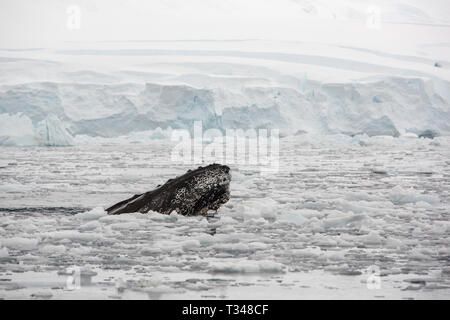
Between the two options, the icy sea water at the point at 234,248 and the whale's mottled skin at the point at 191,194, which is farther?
the whale's mottled skin at the point at 191,194

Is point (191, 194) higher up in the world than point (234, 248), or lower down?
higher up

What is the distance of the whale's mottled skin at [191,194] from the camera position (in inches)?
318

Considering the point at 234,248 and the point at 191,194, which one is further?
the point at 191,194

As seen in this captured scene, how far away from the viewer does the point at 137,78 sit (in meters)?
65.6

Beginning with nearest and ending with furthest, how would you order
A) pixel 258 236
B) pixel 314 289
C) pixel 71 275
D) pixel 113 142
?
pixel 314 289 < pixel 71 275 < pixel 258 236 < pixel 113 142

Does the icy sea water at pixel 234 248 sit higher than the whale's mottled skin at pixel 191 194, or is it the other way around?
the whale's mottled skin at pixel 191 194

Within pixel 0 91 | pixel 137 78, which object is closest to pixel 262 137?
pixel 0 91

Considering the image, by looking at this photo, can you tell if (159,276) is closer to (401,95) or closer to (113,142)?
(113,142)

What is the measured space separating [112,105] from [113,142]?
2637 mm

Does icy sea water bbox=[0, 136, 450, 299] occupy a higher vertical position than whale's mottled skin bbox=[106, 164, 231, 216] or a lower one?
lower

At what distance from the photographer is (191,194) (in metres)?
8.10

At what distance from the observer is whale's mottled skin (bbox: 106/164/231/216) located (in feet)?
26.5

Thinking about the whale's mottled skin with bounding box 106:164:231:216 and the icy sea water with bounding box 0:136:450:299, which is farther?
the whale's mottled skin with bounding box 106:164:231:216
